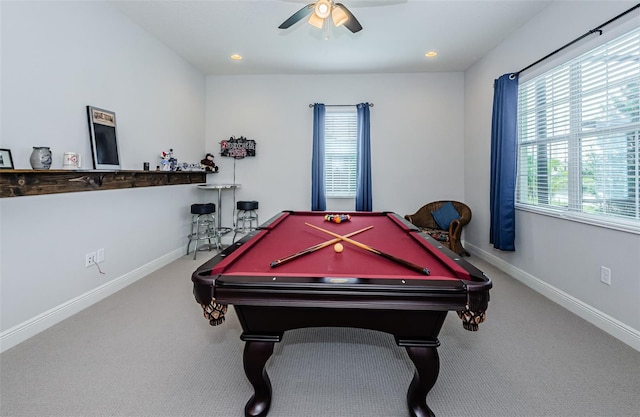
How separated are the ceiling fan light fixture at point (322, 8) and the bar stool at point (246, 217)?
116 inches

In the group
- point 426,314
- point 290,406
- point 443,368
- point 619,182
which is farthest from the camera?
point 619,182

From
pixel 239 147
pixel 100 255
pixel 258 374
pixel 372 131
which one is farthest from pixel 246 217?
pixel 258 374

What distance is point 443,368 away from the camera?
1.79 meters

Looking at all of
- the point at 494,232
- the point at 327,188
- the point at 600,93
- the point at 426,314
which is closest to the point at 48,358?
the point at 426,314

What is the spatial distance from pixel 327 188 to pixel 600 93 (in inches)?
135

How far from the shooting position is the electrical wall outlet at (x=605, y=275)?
7.43 feet

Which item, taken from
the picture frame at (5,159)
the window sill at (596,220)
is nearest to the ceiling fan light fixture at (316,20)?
the picture frame at (5,159)

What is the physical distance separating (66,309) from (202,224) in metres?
2.43

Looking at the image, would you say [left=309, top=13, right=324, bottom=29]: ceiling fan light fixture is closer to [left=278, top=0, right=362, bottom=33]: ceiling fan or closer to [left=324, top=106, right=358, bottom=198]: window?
[left=278, top=0, right=362, bottom=33]: ceiling fan

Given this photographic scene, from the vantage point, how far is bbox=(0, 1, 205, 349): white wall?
2.07 m

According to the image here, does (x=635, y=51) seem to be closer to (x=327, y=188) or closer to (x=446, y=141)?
(x=446, y=141)

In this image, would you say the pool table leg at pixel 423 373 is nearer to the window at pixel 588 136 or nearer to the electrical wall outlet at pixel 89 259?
the window at pixel 588 136

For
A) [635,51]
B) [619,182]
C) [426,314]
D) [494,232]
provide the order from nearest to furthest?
[426,314]
[635,51]
[619,182]
[494,232]

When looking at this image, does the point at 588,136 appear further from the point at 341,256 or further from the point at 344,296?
the point at 344,296
